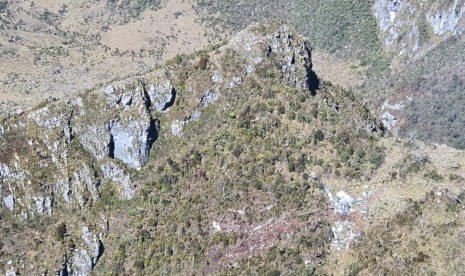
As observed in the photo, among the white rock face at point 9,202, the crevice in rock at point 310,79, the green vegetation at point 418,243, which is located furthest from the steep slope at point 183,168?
the green vegetation at point 418,243

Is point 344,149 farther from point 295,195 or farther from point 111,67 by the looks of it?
point 111,67

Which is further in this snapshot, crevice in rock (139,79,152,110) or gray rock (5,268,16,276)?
crevice in rock (139,79,152,110)

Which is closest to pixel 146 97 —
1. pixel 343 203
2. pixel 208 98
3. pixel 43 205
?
pixel 208 98

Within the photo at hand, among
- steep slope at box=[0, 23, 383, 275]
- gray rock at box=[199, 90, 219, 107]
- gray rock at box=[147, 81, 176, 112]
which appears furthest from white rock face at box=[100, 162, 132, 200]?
gray rock at box=[199, 90, 219, 107]

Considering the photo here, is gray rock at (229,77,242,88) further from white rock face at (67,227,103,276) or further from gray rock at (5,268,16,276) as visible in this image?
gray rock at (5,268,16,276)

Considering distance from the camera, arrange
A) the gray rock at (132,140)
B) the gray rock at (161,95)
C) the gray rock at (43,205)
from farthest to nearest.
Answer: the gray rock at (161,95), the gray rock at (132,140), the gray rock at (43,205)

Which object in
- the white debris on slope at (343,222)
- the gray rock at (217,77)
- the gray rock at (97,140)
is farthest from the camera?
the gray rock at (217,77)

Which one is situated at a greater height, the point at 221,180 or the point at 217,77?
the point at 217,77

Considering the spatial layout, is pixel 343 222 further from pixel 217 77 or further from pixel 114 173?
pixel 114 173

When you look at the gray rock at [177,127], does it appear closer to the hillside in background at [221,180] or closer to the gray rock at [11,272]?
the hillside in background at [221,180]

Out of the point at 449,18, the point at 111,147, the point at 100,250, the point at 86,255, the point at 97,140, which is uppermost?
the point at 97,140

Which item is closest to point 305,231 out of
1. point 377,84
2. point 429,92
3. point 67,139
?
point 67,139

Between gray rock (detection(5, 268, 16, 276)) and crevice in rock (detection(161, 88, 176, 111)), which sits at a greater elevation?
crevice in rock (detection(161, 88, 176, 111))
